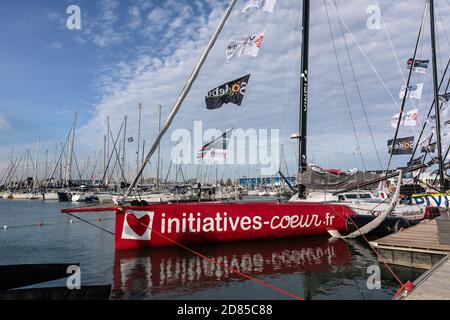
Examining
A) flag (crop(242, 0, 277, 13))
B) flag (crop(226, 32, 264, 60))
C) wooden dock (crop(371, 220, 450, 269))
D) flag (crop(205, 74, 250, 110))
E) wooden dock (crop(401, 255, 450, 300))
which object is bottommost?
wooden dock (crop(371, 220, 450, 269))

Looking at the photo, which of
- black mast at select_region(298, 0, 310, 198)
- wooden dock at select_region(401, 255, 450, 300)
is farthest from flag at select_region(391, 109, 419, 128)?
wooden dock at select_region(401, 255, 450, 300)

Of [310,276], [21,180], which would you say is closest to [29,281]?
[310,276]

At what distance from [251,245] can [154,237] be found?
11.8ft

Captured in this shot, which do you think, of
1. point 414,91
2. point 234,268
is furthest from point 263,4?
point 414,91

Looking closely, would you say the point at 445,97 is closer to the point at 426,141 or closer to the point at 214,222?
the point at 426,141

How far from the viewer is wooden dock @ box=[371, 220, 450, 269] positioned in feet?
29.3

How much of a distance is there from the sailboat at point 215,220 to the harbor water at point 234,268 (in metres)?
0.41

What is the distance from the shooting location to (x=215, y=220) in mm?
11750

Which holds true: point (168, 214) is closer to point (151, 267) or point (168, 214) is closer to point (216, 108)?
point (151, 267)

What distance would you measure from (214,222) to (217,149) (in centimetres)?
266

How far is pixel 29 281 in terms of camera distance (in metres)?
6.92

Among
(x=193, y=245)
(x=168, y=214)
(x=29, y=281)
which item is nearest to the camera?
(x=29, y=281)

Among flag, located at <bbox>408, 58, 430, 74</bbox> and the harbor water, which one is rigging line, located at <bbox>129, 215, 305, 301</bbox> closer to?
the harbor water

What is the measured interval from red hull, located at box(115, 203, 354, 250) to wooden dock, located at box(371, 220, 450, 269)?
128 inches
